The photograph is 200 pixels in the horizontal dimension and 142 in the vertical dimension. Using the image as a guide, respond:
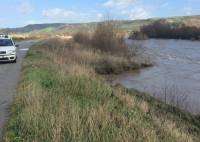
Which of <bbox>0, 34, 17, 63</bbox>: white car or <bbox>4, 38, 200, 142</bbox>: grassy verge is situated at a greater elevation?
<bbox>4, 38, 200, 142</bbox>: grassy verge

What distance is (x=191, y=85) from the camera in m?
25.1

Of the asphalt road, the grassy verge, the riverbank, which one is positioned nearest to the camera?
the grassy verge

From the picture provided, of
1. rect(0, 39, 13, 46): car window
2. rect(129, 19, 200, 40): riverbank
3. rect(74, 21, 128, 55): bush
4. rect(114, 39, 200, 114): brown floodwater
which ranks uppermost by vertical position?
rect(0, 39, 13, 46): car window

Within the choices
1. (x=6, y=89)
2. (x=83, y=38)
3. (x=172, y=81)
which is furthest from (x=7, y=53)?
(x=83, y=38)

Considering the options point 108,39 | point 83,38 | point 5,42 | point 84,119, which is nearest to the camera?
point 84,119

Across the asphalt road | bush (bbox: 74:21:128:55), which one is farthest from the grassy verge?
bush (bbox: 74:21:128:55)

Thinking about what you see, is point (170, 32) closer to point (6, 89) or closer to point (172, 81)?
point (172, 81)

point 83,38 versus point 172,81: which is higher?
point 83,38

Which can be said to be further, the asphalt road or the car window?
the car window

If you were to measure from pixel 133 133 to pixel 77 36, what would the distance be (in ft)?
136

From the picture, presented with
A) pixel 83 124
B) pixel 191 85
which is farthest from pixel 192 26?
pixel 83 124

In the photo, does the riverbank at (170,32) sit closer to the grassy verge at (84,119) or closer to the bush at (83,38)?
the bush at (83,38)

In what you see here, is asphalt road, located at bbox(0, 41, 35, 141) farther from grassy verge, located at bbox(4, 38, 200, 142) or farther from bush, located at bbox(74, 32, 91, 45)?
bush, located at bbox(74, 32, 91, 45)

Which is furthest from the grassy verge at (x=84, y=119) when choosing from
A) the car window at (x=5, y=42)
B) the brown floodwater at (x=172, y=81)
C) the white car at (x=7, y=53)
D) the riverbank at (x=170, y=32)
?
the riverbank at (x=170, y=32)
